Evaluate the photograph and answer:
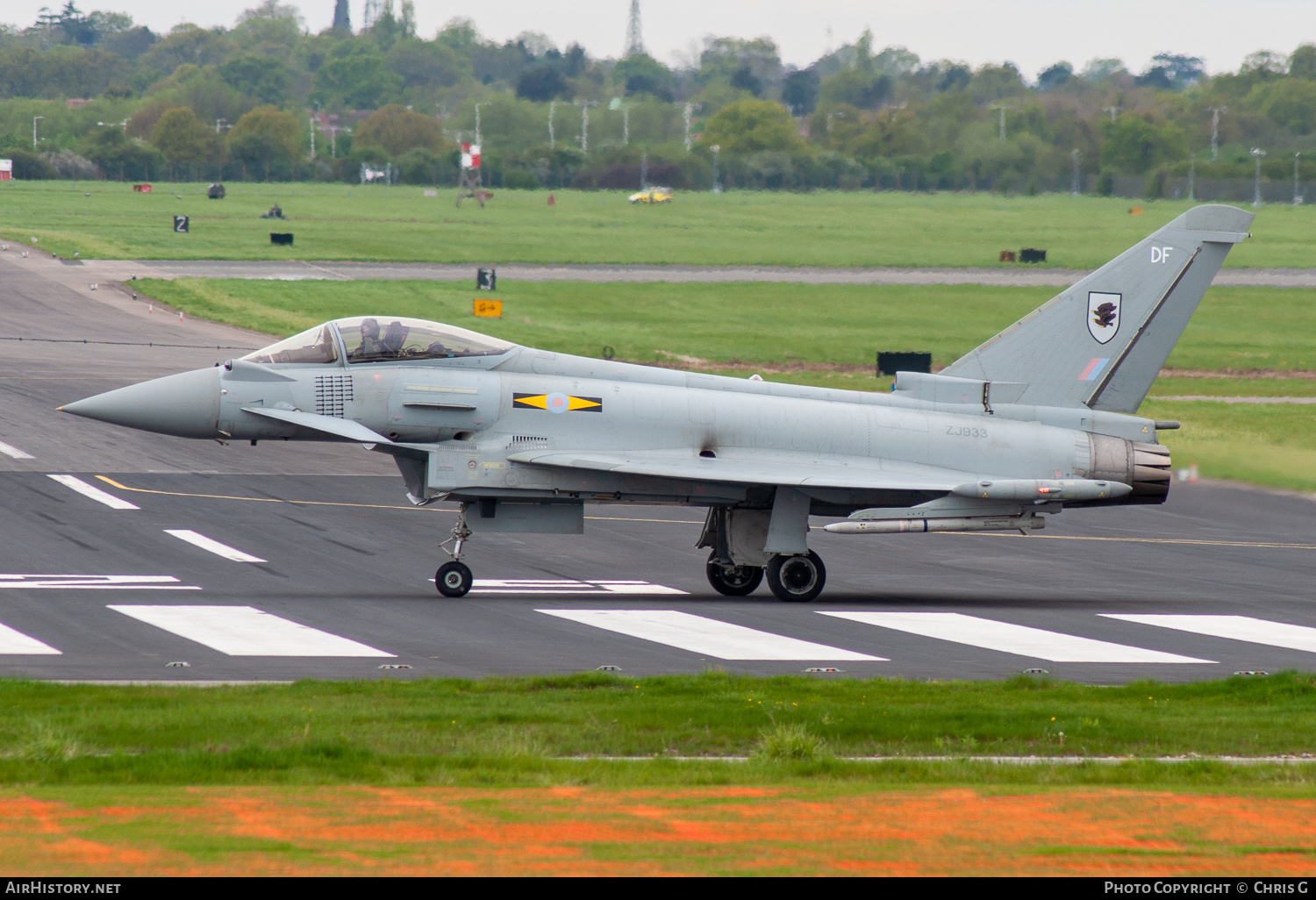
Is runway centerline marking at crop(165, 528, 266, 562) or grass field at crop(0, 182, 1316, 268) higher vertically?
grass field at crop(0, 182, 1316, 268)

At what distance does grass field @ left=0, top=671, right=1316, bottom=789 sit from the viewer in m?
11.2

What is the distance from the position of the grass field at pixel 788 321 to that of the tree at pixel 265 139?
115 meters

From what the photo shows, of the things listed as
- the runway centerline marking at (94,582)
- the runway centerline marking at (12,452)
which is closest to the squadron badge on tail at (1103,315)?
the runway centerline marking at (94,582)

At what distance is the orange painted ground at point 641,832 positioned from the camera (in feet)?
26.2

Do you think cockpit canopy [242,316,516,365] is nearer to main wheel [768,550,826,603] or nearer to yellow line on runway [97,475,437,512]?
main wheel [768,550,826,603]

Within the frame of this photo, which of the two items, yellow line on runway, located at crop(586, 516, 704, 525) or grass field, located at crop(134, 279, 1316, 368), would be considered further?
grass field, located at crop(134, 279, 1316, 368)

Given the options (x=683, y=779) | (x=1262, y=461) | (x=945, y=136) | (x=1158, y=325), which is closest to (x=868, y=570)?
(x=1158, y=325)

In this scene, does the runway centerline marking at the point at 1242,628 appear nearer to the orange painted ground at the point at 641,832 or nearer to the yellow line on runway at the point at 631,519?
the orange painted ground at the point at 641,832

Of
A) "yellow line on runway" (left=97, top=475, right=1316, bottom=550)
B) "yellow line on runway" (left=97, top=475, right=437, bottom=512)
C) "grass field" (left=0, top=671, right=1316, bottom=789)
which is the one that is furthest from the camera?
"yellow line on runway" (left=97, top=475, right=437, bottom=512)

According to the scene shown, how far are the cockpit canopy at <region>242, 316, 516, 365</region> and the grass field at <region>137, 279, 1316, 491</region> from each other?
25.3 m

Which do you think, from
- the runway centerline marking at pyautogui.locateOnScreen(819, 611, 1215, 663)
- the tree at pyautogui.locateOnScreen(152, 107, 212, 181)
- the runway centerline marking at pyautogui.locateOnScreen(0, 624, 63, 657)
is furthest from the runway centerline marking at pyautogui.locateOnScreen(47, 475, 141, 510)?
the tree at pyautogui.locateOnScreen(152, 107, 212, 181)

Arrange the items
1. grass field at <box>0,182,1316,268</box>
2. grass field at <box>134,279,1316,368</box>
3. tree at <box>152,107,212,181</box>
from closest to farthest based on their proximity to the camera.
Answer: grass field at <box>134,279,1316,368</box> → grass field at <box>0,182,1316,268</box> → tree at <box>152,107,212,181</box>

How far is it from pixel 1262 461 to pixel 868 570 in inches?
353

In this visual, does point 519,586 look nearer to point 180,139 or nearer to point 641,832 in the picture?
point 641,832
